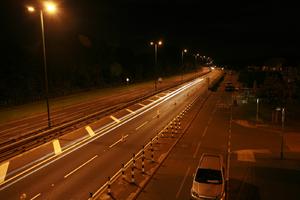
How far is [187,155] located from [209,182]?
7229 mm

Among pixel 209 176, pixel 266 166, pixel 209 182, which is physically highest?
pixel 209 176

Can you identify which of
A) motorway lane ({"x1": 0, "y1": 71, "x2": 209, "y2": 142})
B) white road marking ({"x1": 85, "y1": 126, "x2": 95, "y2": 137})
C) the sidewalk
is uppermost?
white road marking ({"x1": 85, "y1": 126, "x2": 95, "y2": 137})

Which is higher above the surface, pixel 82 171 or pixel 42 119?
pixel 82 171

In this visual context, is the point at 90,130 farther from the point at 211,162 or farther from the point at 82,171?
the point at 211,162

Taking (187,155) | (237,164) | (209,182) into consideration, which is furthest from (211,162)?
(187,155)

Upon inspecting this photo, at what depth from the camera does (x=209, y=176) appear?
49.9 feet

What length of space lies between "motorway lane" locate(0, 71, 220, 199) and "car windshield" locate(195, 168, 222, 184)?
208 inches

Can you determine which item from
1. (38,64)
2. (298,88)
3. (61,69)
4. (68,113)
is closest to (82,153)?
(68,113)

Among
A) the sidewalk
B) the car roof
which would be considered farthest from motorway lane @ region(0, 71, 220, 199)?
the sidewalk

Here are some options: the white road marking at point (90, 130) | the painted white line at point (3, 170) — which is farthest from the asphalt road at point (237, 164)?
the painted white line at point (3, 170)

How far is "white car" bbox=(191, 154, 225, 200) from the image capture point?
14094 millimetres

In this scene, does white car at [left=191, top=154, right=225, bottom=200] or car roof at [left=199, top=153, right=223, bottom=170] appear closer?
white car at [left=191, top=154, right=225, bottom=200]

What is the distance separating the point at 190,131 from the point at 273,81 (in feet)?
70.1

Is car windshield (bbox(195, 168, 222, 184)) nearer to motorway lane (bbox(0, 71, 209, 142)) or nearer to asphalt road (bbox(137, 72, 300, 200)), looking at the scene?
asphalt road (bbox(137, 72, 300, 200))
